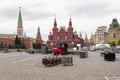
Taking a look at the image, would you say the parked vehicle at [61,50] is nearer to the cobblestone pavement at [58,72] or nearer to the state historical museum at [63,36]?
the cobblestone pavement at [58,72]

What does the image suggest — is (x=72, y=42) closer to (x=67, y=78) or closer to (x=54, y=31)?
(x=54, y=31)

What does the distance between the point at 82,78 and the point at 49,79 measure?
163cm

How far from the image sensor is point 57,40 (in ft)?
511

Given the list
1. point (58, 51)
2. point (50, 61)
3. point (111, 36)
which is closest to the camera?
point (50, 61)

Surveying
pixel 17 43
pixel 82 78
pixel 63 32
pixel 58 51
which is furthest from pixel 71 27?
pixel 82 78

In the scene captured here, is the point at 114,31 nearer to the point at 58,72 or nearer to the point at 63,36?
the point at 63,36

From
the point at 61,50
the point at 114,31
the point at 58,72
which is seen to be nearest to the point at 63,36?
the point at 114,31

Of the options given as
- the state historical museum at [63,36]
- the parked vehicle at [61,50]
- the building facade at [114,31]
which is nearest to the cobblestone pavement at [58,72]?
the parked vehicle at [61,50]

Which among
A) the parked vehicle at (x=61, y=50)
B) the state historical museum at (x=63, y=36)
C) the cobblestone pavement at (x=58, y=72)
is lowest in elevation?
the cobblestone pavement at (x=58, y=72)

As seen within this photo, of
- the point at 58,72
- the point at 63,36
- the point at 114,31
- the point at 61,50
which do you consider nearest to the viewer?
the point at 58,72

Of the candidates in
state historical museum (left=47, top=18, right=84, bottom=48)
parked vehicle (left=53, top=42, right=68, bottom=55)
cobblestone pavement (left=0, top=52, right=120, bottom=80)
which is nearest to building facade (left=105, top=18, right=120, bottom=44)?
state historical museum (left=47, top=18, right=84, bottom=48)

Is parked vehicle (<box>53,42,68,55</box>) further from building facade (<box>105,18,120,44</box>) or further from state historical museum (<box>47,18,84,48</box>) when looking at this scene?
building facade (<box>105,18,120,44</box>)

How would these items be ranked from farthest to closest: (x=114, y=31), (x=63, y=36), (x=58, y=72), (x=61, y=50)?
(x=114, y=31), (x=63, y=36), (x=61, y=50), (x=58, y=72)

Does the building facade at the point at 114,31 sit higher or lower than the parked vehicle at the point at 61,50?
higher
